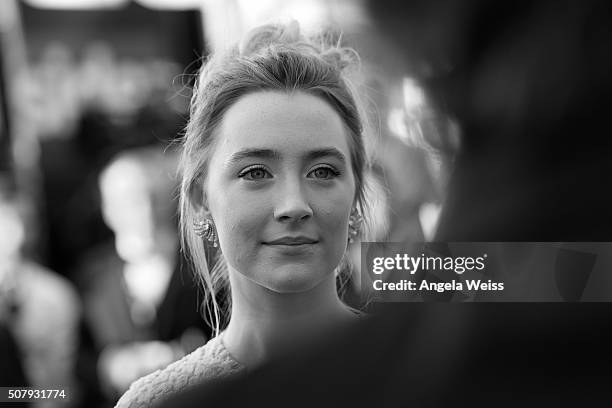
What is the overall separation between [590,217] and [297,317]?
0.45 meters

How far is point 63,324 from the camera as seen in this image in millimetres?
1922

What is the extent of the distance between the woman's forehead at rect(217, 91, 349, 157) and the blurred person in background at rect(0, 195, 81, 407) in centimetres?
59

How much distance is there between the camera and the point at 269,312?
0.99 m

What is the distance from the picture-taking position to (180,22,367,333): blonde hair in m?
0.98

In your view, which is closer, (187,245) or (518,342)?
(518,342)

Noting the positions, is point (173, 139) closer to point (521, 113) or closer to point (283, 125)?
point (283, 125)

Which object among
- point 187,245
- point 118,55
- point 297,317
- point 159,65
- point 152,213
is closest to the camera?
point 297,317

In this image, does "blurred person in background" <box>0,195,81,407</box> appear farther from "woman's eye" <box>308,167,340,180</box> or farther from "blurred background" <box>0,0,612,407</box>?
"woman's eye" <box>308,167,340,180</box>

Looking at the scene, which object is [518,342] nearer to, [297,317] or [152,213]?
[297,317]

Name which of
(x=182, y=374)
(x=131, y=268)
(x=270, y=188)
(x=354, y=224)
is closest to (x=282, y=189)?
(x=270, y=188)

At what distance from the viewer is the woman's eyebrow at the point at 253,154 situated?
3.09 ft

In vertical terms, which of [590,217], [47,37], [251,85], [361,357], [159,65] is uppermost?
[47,37]

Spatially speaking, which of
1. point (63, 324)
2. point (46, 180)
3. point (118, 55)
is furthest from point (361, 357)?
point (118, 55)

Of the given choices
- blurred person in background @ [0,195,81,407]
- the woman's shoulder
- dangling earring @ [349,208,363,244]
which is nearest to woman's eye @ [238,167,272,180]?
dangling earring @ [349,208,363,244]
